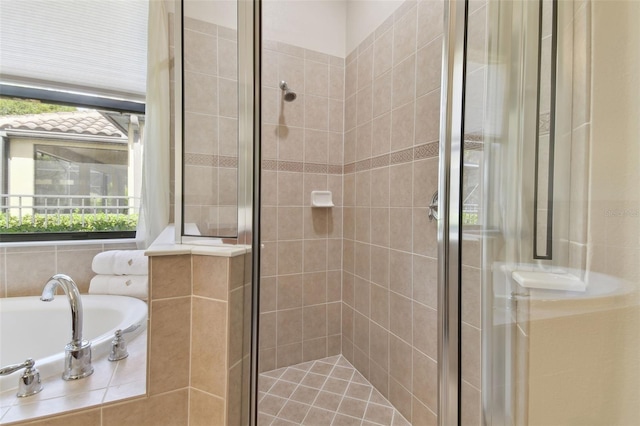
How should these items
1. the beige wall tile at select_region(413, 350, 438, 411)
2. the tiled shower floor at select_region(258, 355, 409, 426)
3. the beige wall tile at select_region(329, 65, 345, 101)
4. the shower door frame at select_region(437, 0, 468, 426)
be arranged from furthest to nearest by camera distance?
the beige wall tile at select_region(329, 65, 345, 101), the tiled shower floor at select_region(258, 355, 409, 426), the beige wall tile at select_region(413, 350, 438, 411), the shower door frame at select_region(437, 0, 468, 426)

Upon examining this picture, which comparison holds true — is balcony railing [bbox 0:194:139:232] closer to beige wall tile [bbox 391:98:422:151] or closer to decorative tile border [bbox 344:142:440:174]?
decorative tile border [bbox 344:142:440:174]

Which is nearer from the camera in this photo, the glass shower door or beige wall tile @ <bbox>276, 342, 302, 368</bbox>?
the glass shower door

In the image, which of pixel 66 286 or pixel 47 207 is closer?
pixel 66 286

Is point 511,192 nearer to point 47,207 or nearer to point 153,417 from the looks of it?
point 153,417

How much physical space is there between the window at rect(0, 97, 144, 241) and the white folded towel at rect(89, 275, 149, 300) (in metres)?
0.33

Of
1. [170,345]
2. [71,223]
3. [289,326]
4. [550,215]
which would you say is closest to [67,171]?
[71,223]

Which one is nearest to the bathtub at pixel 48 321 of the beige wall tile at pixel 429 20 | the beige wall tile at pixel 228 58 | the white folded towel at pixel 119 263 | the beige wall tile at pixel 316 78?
the white folded towel at pixel 119 263

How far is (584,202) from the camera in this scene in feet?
1.73

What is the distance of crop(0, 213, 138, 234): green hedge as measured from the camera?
163 centimetres

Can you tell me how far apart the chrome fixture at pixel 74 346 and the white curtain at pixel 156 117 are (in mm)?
593

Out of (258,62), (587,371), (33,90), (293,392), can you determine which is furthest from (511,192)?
(33,90)

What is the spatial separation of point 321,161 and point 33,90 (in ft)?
6.08

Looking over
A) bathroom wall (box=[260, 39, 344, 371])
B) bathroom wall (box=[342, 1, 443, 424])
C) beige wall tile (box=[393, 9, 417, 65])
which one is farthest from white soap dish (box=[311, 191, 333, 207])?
beige wall tile (box=[393, 9, 417, 65])

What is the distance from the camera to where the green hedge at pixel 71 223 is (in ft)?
5.35
